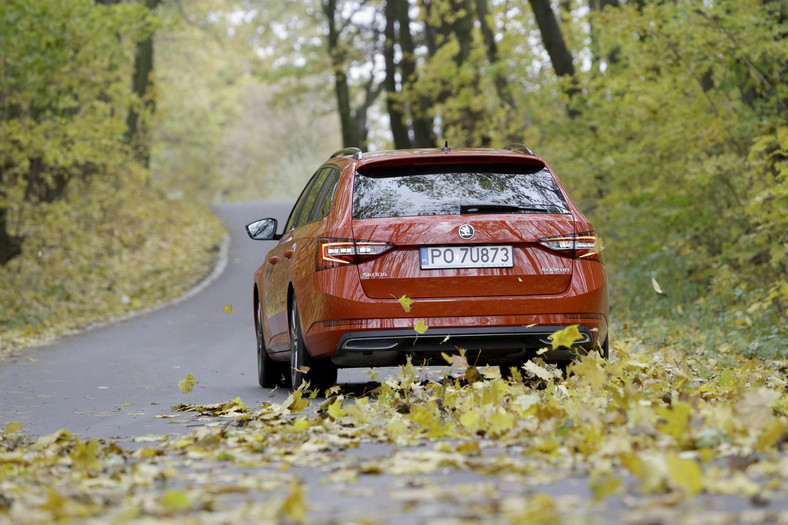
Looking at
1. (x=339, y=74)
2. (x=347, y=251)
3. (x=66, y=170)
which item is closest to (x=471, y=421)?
(x=347, y=251)

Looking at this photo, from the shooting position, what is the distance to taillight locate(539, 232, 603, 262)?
742 centimetres

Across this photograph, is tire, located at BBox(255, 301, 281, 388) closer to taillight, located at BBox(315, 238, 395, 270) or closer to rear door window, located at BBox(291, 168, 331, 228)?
rear door window, located at BBox(291, 168, 331, 228)

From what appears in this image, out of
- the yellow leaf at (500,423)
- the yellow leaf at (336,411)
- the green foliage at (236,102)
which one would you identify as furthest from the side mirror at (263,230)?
the green foliage at (236,102)

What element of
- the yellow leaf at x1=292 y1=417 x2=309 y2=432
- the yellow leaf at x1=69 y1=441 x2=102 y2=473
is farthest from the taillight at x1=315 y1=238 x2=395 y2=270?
the yellow leaf at x1=69 y1=441 x2=102 y2=473

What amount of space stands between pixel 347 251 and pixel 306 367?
1.02 metres

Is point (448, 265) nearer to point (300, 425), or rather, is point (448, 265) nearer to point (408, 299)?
point (408, 299)

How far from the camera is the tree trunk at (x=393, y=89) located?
30450 millimetres

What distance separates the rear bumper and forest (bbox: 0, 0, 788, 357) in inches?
105

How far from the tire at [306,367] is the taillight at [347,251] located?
2.30 ft

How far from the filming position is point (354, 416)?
621 cm

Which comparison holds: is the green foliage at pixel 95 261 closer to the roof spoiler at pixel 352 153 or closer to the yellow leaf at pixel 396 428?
the roof spoiler at pixel 352 153

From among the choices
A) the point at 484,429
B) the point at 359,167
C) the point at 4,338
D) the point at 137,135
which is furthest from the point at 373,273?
the point at 137,135

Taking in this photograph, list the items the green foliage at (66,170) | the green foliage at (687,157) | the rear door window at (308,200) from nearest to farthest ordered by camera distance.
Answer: the rear door window at (308,200), the green foliage at (687,157), the green foliage at (66,170)

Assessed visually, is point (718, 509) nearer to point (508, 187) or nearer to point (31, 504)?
point (31, 504)
